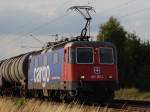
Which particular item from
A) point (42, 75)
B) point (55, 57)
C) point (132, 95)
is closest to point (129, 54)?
point (132, 95)

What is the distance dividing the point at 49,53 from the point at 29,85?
5.84 m

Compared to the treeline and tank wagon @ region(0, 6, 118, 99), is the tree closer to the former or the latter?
the treeline

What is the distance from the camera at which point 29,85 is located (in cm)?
3581

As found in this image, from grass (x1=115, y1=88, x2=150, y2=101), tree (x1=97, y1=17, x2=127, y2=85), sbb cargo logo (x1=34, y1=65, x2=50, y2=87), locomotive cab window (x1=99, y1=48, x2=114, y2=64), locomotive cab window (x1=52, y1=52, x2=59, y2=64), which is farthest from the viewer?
tree (x1=97, y1=17, x2=127, y2=85)

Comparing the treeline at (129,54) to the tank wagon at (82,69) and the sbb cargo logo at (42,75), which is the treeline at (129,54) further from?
the tank wagon at (82,69)

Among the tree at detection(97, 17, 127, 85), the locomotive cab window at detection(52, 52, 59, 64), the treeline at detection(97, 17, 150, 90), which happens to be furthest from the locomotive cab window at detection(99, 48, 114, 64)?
the tree at detection(97, 17, 127, 85)

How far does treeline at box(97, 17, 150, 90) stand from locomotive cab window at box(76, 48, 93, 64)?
75.8 feet

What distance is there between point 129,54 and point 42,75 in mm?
25971

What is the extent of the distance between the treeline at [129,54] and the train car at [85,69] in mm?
22791

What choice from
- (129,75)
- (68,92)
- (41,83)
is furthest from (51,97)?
(129,75)

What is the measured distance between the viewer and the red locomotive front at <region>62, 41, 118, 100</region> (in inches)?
1075

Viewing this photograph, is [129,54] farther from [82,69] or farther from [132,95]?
[82,69]

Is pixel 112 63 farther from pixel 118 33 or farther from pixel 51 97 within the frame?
pixel 118 33

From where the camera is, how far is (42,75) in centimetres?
3225
